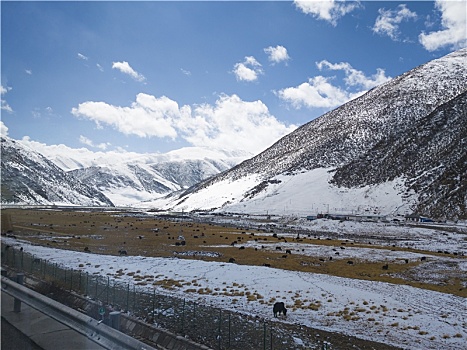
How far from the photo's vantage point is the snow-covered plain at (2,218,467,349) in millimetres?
15523

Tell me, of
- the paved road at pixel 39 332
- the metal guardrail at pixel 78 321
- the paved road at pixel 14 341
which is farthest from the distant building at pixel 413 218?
the paved road at pixel 14 341

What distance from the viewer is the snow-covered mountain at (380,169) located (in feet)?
351

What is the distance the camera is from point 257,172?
192625 millimetres

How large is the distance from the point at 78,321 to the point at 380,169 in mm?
140313

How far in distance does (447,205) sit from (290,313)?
91.7 m

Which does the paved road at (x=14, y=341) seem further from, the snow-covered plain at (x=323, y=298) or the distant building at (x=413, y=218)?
the distant building at (x=413, y=218)

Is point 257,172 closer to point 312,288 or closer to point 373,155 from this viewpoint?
point 373,155

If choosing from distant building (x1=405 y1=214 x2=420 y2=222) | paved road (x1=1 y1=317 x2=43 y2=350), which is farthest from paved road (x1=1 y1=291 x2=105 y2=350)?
distant building (x1=405 y1=214 x2=420 y2=222)

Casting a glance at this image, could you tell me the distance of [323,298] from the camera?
2053 centimetres

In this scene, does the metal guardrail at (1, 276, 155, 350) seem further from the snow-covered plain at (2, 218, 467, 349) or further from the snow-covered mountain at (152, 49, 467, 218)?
the snow-covered mountain at (152, 49, 467, 218)

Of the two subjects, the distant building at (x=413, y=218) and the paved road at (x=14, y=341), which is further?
the distant building at (x=413, y=218)

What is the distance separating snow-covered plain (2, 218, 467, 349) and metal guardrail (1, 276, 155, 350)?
423 inches

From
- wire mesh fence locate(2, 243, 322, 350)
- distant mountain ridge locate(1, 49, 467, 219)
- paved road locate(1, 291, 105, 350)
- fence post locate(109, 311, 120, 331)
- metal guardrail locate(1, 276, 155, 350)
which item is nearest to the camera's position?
metal guardrail locate(1, 276, 155, 350)

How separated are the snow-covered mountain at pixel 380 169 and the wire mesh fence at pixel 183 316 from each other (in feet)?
292
